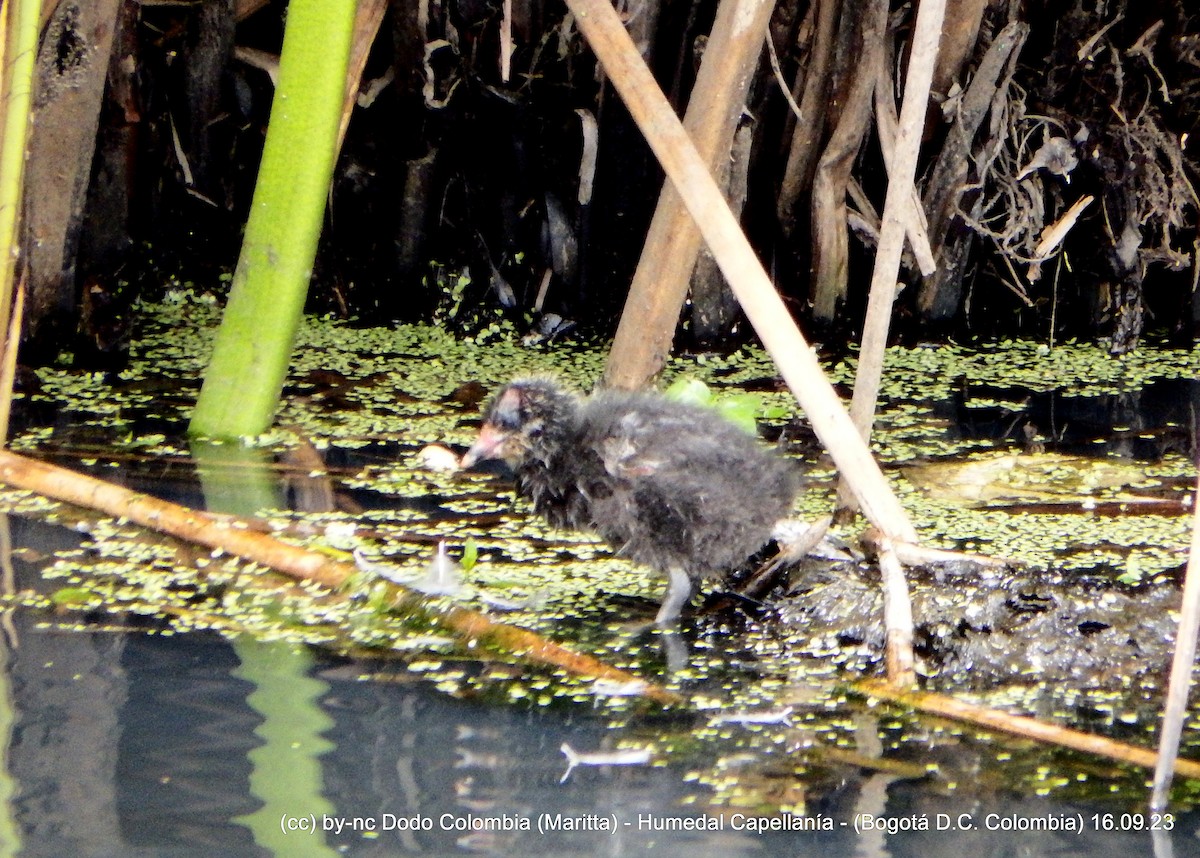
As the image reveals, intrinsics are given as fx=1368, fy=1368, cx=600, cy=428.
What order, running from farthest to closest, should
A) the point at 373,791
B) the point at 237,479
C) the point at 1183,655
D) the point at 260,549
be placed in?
the point at 237,479 → the point at 260,549 → the point at 373,791 → the point at 1183,655

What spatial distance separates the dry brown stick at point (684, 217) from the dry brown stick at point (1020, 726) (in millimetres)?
1404

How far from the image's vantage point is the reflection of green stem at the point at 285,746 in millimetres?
2125

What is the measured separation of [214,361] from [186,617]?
1161mm

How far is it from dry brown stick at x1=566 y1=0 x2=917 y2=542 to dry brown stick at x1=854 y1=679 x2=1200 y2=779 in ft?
1.13

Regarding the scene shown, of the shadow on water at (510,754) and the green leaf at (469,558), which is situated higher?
the green leaf at (469,558)

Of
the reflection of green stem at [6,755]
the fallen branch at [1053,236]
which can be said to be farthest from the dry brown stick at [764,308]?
the fallen branch at [1053,236]

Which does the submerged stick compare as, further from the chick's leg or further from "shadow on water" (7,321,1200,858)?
the chick's leg

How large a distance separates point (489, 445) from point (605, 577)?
429 millimetres

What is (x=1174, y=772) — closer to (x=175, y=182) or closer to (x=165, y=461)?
(x=165, y=461)

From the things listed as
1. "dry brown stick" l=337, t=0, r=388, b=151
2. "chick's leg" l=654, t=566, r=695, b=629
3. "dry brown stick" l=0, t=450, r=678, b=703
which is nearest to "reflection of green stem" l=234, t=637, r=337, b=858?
"dry brown stick" l=0, t=450, r=678, b=703

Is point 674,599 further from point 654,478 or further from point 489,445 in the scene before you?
point 489,445

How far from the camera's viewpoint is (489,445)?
10.2 feet

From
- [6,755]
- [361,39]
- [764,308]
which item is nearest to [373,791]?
[6,755]

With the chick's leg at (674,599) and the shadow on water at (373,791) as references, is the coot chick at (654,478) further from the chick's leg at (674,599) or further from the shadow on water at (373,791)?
the shadow on water at (373,791)
